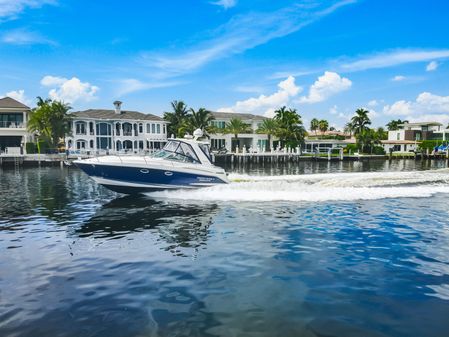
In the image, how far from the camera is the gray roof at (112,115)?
218 ft

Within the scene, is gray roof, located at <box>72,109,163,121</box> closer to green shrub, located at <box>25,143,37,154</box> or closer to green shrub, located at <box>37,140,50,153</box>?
green shrub, located at <box>37,140,50,153</box>

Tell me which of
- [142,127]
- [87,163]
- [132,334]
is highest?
[142,127]

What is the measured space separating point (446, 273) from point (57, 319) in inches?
367

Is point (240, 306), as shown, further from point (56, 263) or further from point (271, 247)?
point (56, 263)

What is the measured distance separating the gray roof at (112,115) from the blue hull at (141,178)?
170 feet

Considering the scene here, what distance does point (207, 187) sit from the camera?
A: 19609mm

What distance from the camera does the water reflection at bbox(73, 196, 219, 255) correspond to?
1211 cm

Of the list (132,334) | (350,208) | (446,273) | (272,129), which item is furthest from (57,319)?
(272,129)

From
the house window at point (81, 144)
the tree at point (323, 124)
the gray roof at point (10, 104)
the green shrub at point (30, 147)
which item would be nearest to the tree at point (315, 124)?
the tree at point (323, 124)

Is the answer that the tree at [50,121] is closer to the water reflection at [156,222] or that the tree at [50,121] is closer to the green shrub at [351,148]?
the water reflection at [156,222]

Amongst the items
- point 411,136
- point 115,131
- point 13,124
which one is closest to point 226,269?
point 115,131

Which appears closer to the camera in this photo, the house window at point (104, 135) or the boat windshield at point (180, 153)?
the boat windshield at point (180, 153)

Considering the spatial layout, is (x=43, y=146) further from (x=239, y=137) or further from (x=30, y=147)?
(x=239, y=137)

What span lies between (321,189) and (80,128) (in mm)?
56630
